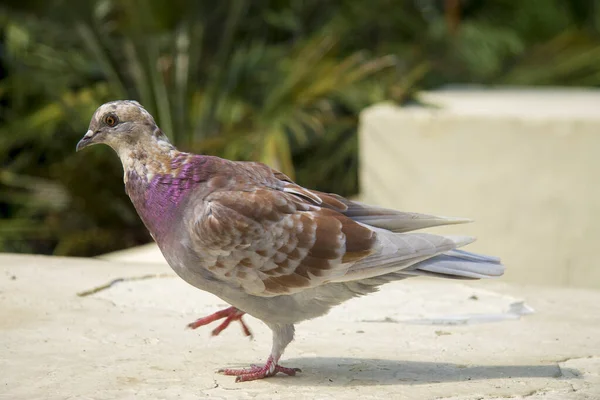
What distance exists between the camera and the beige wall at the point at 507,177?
673 centimetres

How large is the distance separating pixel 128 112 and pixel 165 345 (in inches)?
33.6

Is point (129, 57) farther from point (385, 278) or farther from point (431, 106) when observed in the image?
point (385, 278)

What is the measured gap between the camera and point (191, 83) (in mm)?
7945

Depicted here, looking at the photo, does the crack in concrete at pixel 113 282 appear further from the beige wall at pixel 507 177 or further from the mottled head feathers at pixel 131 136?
the beige wall at pixel 507 177

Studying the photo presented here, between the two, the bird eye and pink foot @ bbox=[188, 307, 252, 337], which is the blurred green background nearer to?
pink foot @ bbox=[188, 307, 252, 337]

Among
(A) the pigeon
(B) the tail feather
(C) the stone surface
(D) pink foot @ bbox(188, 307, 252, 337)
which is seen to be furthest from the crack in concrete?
(B) the tail feather

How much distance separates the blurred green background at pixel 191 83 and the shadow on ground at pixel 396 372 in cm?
337

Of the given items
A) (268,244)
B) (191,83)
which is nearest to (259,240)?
(268,244)

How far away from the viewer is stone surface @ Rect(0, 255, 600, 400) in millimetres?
3137

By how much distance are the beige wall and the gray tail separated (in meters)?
3.51

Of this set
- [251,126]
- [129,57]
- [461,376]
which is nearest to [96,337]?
[461,376]

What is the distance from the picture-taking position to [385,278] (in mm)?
3264

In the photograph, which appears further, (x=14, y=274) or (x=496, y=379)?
(x=14, y=274)

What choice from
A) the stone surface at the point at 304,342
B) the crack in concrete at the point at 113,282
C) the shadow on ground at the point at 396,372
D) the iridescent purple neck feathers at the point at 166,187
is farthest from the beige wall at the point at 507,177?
the iridescent purple neck feathers at the point at 166,187
